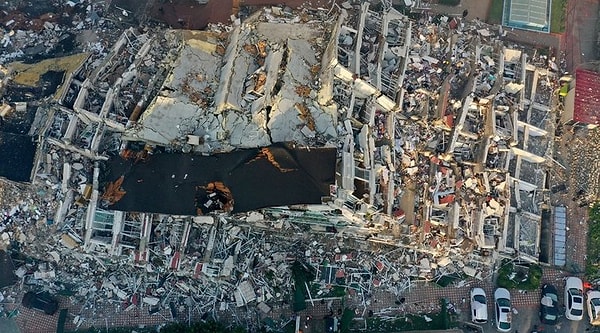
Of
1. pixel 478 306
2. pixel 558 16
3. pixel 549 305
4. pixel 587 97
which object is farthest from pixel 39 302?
pixel 558 16

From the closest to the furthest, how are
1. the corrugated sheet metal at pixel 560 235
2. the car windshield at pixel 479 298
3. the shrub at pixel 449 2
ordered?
the car windshield at pixel 479 298 < the corrugated sheet metal at pixel 560 235 < the shrub at pixel 449 2

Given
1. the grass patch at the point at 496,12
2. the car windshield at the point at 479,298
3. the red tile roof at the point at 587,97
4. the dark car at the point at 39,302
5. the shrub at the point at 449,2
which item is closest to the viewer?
the dark car at the point at 39,302

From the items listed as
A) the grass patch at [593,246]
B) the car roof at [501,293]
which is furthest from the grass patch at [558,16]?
the car roof at [501,293]

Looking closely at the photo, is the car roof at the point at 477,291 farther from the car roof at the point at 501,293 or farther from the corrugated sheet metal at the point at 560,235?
the corrugated sheet metal at the point at 560,235

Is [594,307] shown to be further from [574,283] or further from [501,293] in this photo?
[501,293]

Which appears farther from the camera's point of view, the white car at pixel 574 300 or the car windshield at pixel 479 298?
the white car at pixel 574 300

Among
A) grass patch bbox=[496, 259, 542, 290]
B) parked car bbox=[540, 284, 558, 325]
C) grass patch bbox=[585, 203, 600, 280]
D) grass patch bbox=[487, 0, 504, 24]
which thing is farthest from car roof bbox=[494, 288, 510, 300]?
grass patch bbox=[487, 0, 504, 24]

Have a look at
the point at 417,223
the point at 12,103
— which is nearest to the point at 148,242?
the point at 12,103

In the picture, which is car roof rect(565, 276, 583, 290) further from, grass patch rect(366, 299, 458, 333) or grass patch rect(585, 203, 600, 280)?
grass patch rect(366, 299, 458, 333)
